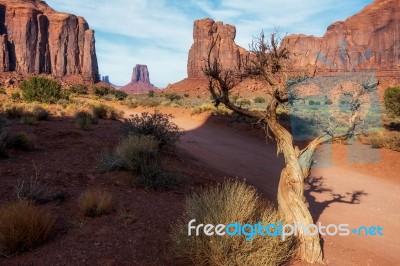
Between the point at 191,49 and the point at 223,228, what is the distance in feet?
365

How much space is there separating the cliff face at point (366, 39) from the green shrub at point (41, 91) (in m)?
62.6

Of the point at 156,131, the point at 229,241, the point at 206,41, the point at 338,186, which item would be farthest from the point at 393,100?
the point at 206,41

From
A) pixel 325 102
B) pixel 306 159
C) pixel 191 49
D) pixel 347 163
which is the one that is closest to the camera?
pixel 306 159

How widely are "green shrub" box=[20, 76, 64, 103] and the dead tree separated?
26.7 metres

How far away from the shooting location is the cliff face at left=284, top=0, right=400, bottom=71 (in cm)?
7900

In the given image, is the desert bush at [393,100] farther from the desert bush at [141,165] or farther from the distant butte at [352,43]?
the distant butte at [352,43]

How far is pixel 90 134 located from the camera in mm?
12273

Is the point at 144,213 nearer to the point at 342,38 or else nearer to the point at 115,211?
the point at 115,211

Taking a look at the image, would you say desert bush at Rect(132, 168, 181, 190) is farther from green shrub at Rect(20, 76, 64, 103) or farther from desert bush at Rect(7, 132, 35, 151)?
green shrub at Rect(20, 76, 64, 103)

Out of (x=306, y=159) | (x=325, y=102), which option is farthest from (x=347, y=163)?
(x=325, y=102)

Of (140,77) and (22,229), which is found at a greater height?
(140,77)

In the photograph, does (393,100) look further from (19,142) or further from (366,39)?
(366,39)

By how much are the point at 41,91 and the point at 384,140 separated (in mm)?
28668

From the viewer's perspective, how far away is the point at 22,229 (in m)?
4.46
